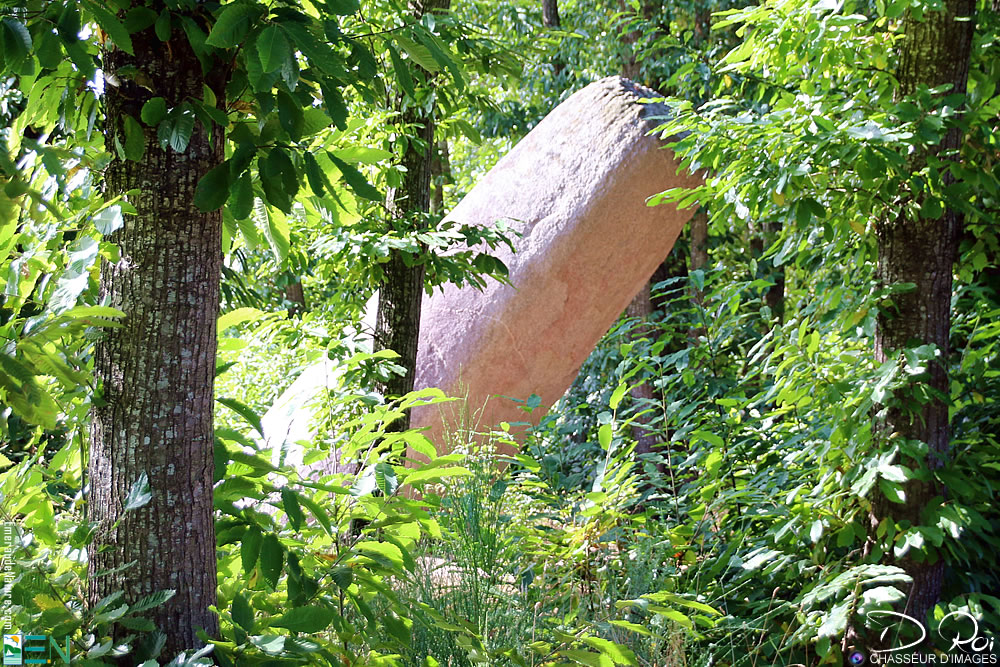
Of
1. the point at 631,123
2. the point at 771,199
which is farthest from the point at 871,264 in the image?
the point at 631,123

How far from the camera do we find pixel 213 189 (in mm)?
1540

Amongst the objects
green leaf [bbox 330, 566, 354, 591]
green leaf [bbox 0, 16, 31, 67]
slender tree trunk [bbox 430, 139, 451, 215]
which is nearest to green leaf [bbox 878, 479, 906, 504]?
green leaf [bbox 330, 566, 354, 591]

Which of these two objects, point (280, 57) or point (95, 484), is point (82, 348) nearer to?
point (95, 484)

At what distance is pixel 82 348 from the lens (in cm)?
183

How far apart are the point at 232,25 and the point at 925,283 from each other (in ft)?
7.86

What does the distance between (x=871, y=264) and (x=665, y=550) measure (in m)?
1.27

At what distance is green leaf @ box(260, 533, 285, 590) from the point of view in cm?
158

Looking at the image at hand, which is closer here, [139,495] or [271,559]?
[139,495]

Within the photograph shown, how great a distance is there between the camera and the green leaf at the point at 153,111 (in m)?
1.53

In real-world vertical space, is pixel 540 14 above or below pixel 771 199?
above

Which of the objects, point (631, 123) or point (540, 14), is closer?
point (631, 123)

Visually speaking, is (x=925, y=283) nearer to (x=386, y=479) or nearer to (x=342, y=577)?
(x=386, y=479)

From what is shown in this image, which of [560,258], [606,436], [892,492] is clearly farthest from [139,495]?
[560,258]

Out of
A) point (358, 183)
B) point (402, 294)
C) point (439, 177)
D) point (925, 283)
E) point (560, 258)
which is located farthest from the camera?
point (439, 177)
